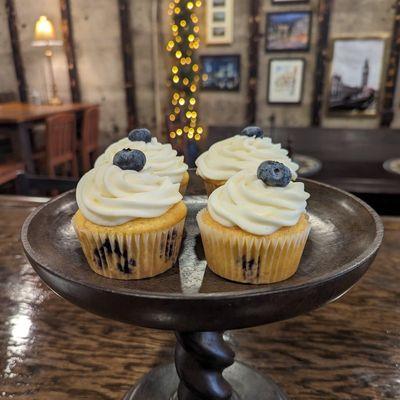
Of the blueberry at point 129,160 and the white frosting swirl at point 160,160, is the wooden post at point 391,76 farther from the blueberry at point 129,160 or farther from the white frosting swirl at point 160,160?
the blueberry at point 129,160

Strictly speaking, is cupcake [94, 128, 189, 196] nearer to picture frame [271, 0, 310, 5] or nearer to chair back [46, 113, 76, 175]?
chair back [46, 113, 76, 175]

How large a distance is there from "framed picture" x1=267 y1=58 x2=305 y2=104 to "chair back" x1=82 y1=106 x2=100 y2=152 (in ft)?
7.73

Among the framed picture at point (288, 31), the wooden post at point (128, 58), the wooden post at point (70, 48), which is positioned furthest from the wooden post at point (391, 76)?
the wooden post at point (70, 48)

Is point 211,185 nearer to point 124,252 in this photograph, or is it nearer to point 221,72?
point 124,252

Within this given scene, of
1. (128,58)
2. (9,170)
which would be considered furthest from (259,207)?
(128,58)

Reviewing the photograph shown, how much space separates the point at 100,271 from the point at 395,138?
4.23m

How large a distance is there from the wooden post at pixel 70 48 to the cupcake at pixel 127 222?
556 centimetres

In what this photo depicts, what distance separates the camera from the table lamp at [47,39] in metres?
5.43

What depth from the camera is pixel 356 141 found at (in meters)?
4.38

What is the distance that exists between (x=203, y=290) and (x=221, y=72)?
5.09 meters

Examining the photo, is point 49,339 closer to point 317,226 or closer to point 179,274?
point 179,274

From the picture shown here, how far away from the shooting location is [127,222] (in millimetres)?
880

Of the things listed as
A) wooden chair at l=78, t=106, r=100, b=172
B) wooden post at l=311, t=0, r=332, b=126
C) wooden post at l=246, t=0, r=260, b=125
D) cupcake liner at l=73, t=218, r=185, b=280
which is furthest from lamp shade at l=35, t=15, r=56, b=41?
cupcake liner at l=73, t=218, r=185, b=280

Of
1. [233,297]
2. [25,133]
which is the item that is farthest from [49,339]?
[25,133]
